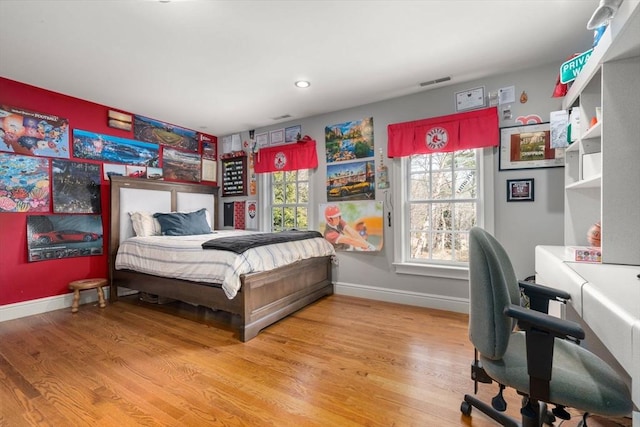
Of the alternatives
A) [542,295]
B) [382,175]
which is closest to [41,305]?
[382,175]

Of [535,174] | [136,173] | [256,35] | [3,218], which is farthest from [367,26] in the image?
[3,218]

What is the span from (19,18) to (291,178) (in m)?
2.99

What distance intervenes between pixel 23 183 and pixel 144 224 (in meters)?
1.18

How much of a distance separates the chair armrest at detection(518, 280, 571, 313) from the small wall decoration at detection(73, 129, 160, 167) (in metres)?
4.46

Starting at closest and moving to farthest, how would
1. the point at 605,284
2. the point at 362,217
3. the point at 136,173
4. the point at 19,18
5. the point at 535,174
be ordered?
the point at 605,284 < the point at 19,18 < the point at 535,174 < the point at 362,217 < the point at 136,173

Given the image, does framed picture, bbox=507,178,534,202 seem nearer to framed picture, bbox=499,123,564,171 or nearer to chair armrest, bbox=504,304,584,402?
framed picture, bbox=499,123,564,171

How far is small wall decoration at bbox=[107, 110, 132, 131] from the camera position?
360 cm

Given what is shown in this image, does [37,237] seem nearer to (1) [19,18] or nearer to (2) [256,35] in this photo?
(1) [19,18]

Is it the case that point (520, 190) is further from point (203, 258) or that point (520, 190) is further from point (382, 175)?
point (203, 258)

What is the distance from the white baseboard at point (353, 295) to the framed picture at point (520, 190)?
116 cm

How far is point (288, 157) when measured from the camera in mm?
4074

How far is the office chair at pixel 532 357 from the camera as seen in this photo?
3.02 feet

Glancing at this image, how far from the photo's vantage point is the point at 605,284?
1168 mm

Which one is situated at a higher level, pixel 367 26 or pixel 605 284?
pixel 367 26
